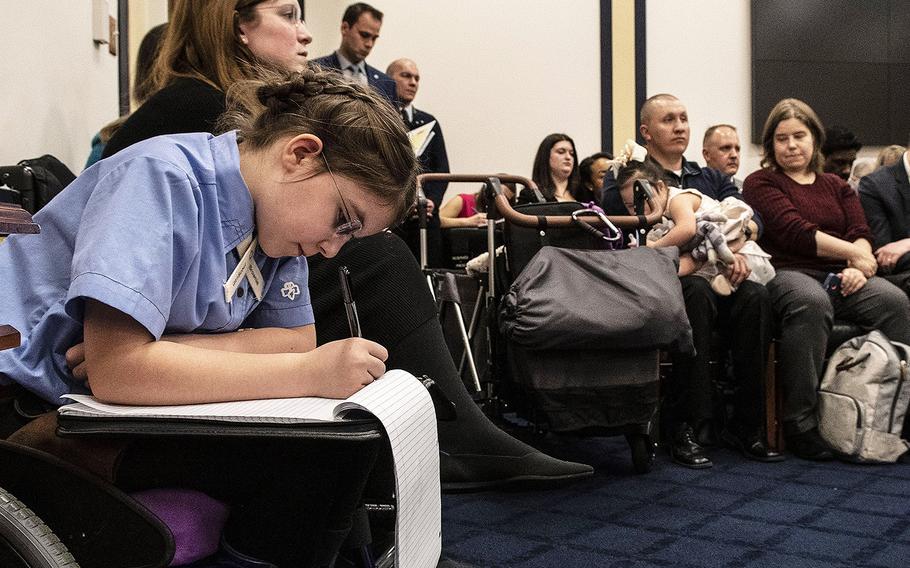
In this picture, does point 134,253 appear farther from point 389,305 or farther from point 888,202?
point 888,202

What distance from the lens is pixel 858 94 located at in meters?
6.26

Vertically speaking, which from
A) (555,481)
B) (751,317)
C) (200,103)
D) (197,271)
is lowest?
(555,481)

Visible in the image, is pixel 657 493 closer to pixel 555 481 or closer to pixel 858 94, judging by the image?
pixel 555 481

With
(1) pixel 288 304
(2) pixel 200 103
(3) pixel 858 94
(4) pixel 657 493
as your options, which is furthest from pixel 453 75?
(1) pixel 288 304

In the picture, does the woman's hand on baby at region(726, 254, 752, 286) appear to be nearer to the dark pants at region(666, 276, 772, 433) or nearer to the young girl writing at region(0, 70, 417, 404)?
the dark pants at region(666, 276, 772, 433)

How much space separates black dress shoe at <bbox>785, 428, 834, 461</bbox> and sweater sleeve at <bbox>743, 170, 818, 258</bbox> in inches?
26.1

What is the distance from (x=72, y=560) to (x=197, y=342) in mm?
272

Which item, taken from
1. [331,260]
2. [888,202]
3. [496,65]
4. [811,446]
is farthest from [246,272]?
[496,65]

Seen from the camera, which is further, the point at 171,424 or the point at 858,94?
the point at 858,94

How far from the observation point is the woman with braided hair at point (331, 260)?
5.15ft

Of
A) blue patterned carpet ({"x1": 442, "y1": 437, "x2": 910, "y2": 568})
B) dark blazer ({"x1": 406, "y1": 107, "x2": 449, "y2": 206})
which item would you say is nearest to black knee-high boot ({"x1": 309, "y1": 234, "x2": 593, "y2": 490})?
blue patterned carpet ({"x1": 442, "y1": 437, "x2": 910, "y2": 568})

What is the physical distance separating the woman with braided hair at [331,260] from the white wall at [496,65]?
4.23 meters

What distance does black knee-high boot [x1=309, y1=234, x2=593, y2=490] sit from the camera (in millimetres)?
1597

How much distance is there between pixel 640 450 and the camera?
249cm
